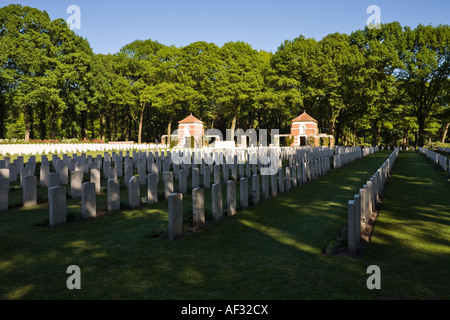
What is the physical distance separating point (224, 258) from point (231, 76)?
50.7 meters

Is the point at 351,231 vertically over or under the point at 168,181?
under

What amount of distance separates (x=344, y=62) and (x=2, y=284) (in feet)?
171

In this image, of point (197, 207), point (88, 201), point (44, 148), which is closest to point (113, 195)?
point (88, 201)

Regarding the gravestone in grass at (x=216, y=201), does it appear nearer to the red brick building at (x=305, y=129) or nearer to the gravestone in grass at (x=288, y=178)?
the gravestone in grass at (x=288, y=178)

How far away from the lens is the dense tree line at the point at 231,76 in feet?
142

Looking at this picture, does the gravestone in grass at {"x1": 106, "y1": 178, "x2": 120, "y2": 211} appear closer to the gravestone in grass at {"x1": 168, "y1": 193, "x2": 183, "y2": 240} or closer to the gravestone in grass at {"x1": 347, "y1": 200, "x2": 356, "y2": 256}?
the gravestone in grass at {"x1": 168, "y1": 193, "x2": 183, "y2": 240}

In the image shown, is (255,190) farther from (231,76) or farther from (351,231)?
(231,76)

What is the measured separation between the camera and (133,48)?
61344 mm

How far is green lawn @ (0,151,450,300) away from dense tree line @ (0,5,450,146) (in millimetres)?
40195

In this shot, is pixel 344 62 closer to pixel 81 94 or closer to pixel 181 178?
pixel 81 94

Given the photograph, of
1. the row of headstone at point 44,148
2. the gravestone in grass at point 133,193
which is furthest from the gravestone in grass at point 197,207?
the row of headstone at point 44,148

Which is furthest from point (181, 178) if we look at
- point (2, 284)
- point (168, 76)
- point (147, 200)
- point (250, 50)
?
point (250, 50)

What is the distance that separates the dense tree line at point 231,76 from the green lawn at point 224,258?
132 ft

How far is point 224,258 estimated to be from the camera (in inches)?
189
